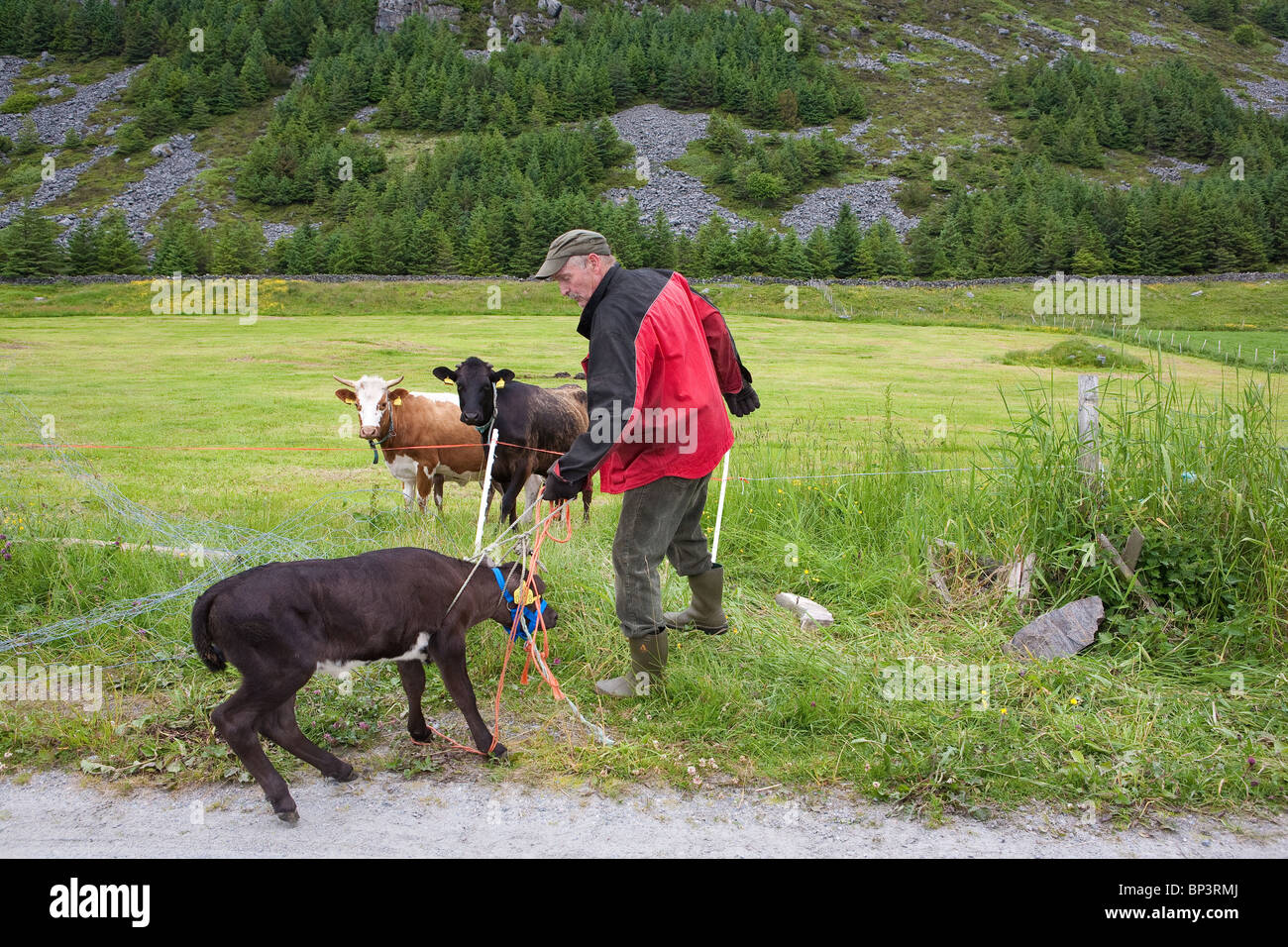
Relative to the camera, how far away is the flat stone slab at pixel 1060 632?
589 centimetres

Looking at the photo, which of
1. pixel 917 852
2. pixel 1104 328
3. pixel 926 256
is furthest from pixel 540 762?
pixel 926 256

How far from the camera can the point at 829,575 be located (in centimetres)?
730

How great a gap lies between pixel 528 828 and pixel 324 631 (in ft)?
4.51

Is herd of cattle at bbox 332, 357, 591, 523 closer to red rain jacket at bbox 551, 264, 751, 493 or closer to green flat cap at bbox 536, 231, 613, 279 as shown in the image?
green flat cap at bbox 536, 231, 613, 279

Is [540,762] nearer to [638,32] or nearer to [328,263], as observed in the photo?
[328,263]

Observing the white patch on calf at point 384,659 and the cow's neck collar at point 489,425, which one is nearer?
the white patch on calf at point 384,659

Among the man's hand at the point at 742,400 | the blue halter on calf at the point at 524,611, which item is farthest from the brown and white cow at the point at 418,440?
the blue halter on calf at the point at 524,611

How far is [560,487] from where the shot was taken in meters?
4.75

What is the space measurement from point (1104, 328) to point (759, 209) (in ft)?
177

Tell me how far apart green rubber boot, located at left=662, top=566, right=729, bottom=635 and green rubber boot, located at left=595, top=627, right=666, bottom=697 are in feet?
1.09

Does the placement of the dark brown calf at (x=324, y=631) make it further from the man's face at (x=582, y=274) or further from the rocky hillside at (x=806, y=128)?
the rocky hillside at (x=806, y=128)

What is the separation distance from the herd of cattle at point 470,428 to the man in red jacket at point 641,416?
4.34 m

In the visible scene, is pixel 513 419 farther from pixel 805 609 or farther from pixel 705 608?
pixel 705 608

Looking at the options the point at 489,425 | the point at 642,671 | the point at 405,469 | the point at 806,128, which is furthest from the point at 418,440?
the point at 806,128
